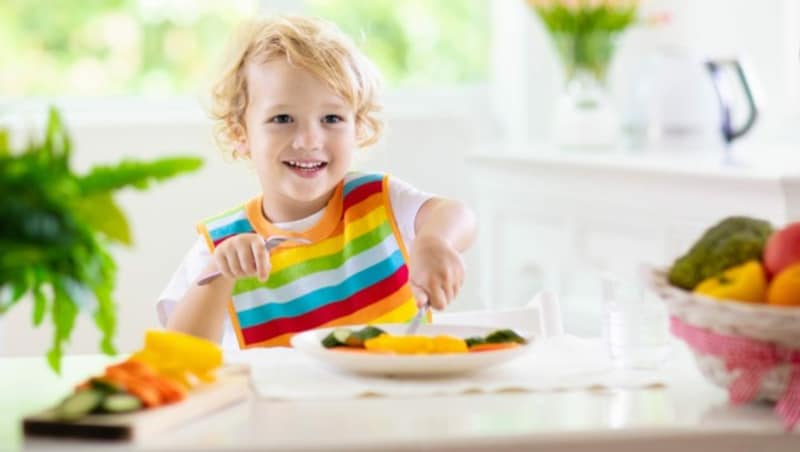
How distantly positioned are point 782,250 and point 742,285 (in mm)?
61

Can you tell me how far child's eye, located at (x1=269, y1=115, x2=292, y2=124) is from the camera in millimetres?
2311

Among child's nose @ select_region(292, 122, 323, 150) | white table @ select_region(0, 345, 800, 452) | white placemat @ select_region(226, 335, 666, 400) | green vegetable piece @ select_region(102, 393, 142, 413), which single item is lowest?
white table @ select_region(0, 345, 800, 452)

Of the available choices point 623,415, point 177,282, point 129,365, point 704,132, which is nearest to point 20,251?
point 129,365

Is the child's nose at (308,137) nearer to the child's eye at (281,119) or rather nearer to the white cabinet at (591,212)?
the child's eye at (281,119)

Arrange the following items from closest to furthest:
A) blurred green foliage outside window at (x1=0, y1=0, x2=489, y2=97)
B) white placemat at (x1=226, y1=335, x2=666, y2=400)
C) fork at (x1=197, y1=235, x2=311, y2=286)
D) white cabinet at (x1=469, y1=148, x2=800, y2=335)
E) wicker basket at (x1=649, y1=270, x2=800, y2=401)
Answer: wicker basket at (x1=649, y1=270, x2=800, y2=401), white placemat at (x1=226, y1=335, x2=666, y2=400), fork at (x1=197, y1=235, x2=311, y2=286), white cabinet at (x1=469, y1=148, x2=800, y2=335), blurred green foliage outside window at (x1=0, y1=0, x2=489, y2=97)

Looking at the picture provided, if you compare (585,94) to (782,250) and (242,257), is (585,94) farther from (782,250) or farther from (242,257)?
(782,250)

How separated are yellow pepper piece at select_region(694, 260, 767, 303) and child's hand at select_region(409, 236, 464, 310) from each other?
0.34 meters

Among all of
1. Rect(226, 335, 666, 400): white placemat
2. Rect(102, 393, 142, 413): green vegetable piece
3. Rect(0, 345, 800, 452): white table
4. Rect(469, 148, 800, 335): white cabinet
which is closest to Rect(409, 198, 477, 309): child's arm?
Rect(226, 335, 666, 400): white placemat

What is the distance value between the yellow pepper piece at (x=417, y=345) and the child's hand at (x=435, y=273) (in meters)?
0.08

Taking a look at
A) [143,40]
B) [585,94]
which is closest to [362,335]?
[585,94]

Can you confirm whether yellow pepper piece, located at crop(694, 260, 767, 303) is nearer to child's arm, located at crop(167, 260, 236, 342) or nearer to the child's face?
child's arm, located at crop(167, 260, 236, 342)

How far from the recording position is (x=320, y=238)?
2.36 m

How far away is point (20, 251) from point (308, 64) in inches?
41.4

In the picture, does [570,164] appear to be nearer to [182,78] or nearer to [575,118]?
[575,118]
